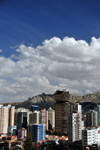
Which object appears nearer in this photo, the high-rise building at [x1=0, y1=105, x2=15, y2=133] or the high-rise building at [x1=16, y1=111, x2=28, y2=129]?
the high-rise building at [x1=0, y1=105, x2=15, y2=133]

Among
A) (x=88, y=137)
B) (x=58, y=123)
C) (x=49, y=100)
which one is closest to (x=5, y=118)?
(x=58, y=123)

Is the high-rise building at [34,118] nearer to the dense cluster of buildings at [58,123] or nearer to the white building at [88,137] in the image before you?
the dense cluster of buildings at [58,123]

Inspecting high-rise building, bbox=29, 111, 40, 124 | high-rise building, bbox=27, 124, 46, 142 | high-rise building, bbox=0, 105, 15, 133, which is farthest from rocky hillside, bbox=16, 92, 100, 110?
high-rise building, bbox=27, 124, 46, 142

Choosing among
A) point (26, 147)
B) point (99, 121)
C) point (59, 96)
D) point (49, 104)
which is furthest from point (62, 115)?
point (49, 104)

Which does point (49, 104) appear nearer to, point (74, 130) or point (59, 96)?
point (59, 96)

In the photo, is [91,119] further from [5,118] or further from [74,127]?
[74,127]

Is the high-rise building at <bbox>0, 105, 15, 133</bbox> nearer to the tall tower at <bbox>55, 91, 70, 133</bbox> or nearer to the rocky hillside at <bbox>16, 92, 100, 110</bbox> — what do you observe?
the tall tower at <bbox>55, 91, 70, 133</bbox>

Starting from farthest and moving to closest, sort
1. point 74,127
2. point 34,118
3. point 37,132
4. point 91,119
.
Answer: point 91,119 → point 34,118 → point 37,132 → point 74,127
